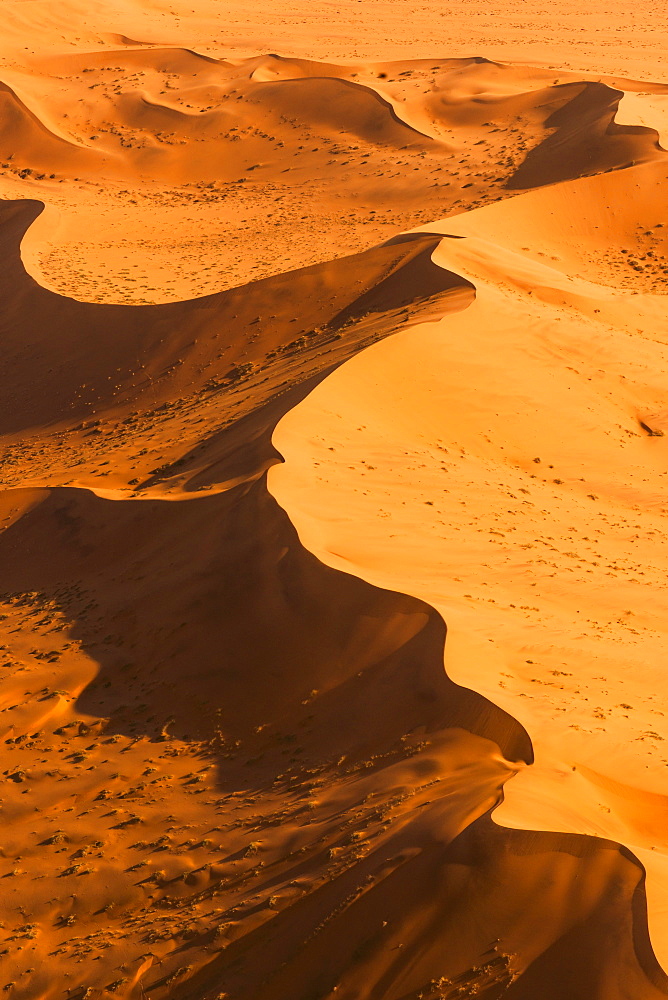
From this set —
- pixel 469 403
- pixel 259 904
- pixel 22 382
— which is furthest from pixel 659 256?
pixel 259 904

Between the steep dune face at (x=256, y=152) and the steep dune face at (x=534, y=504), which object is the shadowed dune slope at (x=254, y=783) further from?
the steep dune face at (x=256, y=152)

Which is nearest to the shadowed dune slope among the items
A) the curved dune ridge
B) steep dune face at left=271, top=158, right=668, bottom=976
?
the curved dune ridge

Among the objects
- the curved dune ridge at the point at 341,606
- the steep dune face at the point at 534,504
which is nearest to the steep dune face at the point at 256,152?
the curved dune ridge at the point at 341,606

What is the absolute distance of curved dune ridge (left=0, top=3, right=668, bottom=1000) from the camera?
498 centimetres

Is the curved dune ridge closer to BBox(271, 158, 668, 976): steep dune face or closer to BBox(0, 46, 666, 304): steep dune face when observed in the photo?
BBox(271, 158, 668, 976): steep dune face

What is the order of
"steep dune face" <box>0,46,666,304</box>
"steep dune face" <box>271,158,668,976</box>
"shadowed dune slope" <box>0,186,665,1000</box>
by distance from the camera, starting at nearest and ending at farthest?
"shadowed dune slope" <box>0,186,665,1000</box>, "steep dune face" <box>271,158,668,976</box>, "steep dune face" <box>0,46,666,304</box>

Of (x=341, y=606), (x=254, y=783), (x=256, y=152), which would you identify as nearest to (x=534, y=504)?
(x=341, y=606)

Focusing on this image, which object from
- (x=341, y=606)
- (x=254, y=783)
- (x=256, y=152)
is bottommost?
(x=254, y=783)

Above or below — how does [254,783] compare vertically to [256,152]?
below

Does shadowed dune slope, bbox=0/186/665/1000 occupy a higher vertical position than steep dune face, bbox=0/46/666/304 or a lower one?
lower

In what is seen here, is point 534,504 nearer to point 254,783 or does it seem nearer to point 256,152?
point 254,783

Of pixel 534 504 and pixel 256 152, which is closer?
pixel 534 504

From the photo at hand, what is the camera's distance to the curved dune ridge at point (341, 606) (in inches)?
196

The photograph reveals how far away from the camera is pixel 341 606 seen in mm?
7781
